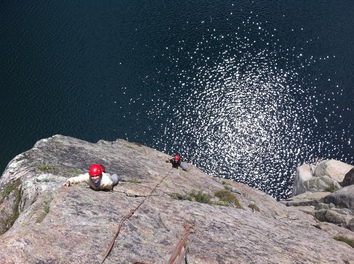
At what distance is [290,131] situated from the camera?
60625mm

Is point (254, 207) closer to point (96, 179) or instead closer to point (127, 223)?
point (127, 223)

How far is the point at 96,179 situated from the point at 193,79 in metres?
55.8

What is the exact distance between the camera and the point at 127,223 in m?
13.5

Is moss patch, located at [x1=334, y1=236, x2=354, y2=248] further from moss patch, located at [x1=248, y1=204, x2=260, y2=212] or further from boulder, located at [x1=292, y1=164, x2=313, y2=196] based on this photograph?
boulder, located at [x1=292, y1=164, x2=313, y2=196]

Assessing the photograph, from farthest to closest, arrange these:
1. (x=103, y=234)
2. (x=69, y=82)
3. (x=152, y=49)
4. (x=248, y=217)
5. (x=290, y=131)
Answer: (x=152, y=49) < (x=69, y=82) < (x=290, y=131) < (x=248, y=217) < (x=103, y=234)

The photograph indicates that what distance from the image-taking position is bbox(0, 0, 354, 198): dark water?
59469mm

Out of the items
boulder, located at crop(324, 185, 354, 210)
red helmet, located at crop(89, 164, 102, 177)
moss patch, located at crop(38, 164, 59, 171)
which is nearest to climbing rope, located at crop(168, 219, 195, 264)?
red helmet, located at crop(89, 164, 102, 177)

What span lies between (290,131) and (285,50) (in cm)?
2082

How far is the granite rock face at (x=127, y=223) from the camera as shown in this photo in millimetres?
11742

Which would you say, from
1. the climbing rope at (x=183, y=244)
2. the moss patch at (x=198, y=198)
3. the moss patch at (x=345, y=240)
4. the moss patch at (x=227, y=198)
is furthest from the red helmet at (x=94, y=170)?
the moss patch at (x=345, y=240)

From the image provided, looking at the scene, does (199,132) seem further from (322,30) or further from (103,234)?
(103,234)

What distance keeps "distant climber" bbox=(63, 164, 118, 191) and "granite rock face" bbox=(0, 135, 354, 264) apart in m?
0.31

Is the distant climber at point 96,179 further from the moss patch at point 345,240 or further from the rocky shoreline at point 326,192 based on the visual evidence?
the rocky shoreline at point 326,192

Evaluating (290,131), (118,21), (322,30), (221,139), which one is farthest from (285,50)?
(118,21)
